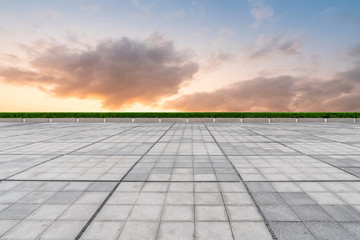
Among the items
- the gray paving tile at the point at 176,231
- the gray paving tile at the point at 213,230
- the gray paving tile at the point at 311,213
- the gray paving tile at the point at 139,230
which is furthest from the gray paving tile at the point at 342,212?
the gray paving tile at the point at 139,230

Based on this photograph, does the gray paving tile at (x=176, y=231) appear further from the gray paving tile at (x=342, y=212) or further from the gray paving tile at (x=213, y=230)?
the gray paving tile at (x=342, y=212)

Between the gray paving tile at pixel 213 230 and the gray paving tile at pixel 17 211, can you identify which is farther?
the gray paving tile at pixel 17 211

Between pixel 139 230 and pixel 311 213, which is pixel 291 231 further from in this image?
pixel 139 230

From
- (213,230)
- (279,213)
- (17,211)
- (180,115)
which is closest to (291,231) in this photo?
(279,213)

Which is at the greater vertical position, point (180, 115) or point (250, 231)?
point (180, 115)

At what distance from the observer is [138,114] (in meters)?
30.6

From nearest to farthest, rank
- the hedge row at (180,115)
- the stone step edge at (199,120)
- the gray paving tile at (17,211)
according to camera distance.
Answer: the gray paving tile at (17,211)
the stone step edge at (199,120)
the hedge row at (180,115)

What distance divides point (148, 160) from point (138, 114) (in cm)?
2362

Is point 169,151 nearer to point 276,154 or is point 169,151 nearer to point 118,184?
point 118,184

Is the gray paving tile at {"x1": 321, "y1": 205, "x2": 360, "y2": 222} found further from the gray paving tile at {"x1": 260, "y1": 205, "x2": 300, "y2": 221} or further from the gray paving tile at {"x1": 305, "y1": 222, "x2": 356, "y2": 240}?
the gray paving tile at {"x1": 260, "y1": 205, "x2": 300, "y2": 221}

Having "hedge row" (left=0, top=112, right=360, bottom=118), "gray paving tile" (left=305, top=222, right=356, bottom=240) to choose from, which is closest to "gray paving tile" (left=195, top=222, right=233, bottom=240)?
"gray paving tile" (left=305, top=222, right=356, bottom=240)

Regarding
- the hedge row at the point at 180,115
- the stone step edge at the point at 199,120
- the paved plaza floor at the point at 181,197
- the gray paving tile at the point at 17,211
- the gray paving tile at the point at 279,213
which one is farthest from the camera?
the hedge row at the point at 180,115

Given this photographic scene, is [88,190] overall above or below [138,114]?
below

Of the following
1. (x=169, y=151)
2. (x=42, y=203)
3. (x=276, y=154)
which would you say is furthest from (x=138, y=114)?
(x=42, y=203)
